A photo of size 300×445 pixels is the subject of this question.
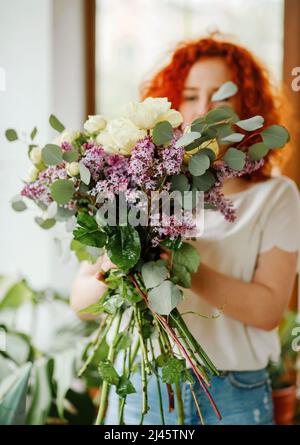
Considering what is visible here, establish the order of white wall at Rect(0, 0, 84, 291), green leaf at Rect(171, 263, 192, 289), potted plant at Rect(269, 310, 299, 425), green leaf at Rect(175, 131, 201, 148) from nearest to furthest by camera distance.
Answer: green leaf at Rect(175, 131, 201, 148) < green leaf at Rect(171, 263, 192, 289) < potted plant at Rect(269, 310, 299, 425) < white wall at Rect(0, 0, 84, 291)

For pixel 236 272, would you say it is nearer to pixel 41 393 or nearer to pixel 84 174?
pixel 84 174

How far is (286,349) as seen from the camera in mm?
1598

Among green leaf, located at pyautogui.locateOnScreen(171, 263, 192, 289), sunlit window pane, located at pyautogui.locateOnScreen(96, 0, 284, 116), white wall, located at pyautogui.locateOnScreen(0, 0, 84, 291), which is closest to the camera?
green leaf, located at pyautogui.locateOnScreen(171, 263, 192, 289)

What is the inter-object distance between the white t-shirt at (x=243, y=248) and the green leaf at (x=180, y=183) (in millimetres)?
223

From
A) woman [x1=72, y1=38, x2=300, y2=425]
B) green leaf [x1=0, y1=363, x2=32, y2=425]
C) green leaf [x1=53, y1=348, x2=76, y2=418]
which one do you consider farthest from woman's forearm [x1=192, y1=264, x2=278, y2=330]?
green leaf [x1=53, y1=348, x2=76, y2=418]

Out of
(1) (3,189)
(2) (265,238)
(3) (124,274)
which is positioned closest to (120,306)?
(3) (124,274)

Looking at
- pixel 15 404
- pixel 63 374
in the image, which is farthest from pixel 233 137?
pixel 63 374

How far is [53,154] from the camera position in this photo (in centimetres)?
74

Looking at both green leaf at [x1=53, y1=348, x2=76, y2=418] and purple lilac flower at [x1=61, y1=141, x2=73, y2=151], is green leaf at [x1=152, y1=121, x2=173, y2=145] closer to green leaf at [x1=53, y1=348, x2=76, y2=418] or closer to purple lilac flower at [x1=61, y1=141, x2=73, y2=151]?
purple lilac flower at [x1=61, y1=141, x2=73, y2=151]

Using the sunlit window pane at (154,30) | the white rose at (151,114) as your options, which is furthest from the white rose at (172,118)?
the sunlit window pane at (154,30)

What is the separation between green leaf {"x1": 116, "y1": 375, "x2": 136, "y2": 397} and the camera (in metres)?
0.77

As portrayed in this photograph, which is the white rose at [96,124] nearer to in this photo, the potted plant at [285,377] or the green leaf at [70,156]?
the green leaf at [70,156]
